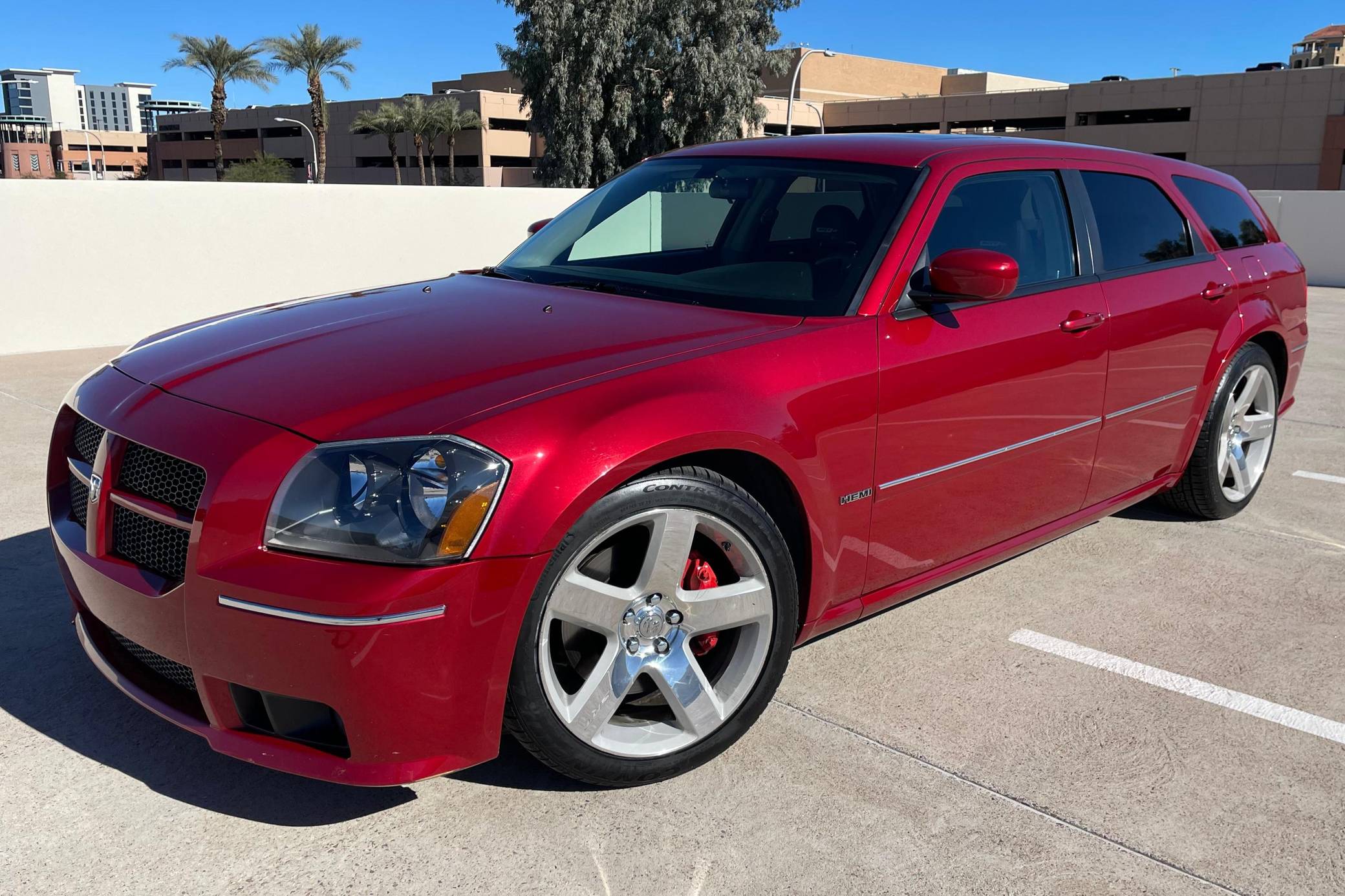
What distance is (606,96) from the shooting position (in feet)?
132

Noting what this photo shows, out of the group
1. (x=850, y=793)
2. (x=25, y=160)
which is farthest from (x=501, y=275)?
(x=25, y=160)

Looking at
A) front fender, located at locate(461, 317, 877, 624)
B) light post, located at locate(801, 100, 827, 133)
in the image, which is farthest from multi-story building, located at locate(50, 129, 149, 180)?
front fender, located at locate(461, 317, 877, 624)

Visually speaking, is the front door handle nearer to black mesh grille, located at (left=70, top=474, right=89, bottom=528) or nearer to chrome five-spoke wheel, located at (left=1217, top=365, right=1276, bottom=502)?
chrome five-spoke wheel, located at (left=1217, top=365, right=1276, bottom=502)

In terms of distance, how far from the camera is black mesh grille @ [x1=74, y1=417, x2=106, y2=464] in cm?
286

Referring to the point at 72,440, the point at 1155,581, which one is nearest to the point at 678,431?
the point at 72,440

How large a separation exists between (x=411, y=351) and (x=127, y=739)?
1317mm


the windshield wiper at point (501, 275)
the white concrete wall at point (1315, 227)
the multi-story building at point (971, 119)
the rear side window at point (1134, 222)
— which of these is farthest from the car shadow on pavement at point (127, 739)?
the multi-story building at point (971, 119)

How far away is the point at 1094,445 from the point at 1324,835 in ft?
5.28

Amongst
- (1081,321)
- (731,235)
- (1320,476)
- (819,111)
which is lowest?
(1320,476)

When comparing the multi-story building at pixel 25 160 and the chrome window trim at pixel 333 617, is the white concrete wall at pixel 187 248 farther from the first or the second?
the multi-story building at pixel 25 160

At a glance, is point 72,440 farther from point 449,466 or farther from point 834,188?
point 834,188

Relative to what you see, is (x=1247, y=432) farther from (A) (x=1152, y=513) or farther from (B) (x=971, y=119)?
(B) (x=971, y=119)

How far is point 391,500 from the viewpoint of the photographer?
233 centimetres

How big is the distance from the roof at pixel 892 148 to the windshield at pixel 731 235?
5cm
